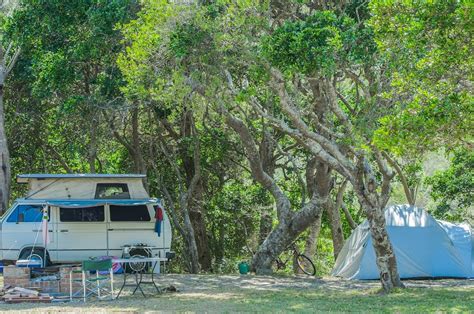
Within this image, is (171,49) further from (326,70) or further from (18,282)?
(18,282)

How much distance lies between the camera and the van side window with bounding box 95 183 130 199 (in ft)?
60.0

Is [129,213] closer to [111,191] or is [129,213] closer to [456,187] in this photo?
[111,191]

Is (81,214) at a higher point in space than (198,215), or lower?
lower

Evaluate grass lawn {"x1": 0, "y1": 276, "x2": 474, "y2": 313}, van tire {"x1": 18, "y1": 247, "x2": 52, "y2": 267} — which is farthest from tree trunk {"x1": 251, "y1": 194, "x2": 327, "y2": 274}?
van tire {"x1": 18, "y1": 247, "x2": 52, "y2": 267}

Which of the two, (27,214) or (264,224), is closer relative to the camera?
(27,214)

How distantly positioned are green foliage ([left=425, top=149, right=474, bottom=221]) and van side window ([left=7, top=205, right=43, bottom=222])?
41.3 ft

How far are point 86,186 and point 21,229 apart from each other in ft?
5.40

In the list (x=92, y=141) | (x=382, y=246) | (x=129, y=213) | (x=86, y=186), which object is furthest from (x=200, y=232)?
(x=382, y=246)

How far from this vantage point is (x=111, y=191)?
1838cm

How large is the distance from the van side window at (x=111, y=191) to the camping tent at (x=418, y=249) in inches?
210

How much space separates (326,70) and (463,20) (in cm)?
331

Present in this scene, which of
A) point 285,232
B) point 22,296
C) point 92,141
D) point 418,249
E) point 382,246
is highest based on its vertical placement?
point 92,141

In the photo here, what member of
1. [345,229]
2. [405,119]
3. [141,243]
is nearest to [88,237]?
[141,243]

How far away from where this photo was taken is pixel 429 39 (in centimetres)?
1200
